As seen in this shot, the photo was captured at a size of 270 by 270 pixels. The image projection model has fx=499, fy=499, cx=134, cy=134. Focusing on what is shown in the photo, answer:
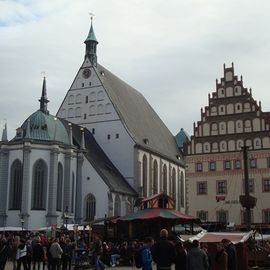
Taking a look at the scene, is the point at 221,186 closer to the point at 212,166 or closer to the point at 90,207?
the point at 212,166

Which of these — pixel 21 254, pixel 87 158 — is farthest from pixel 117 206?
pixel 21 254

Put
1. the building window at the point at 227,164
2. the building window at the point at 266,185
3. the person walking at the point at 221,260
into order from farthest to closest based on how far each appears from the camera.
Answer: the building window at the point at 227,164, the building window at the point at 266,185, the person walking at the point at 221,260

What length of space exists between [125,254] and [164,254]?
1436 centimetres

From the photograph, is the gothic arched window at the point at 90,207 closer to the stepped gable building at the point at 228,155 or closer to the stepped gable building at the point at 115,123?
the stepped gable building at the point at 115,123

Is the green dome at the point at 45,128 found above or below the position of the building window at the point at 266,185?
above

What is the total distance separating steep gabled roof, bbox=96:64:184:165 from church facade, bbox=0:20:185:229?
21cm

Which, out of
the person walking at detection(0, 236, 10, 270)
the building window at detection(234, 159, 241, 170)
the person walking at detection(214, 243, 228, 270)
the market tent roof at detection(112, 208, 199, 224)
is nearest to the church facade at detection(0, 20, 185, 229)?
the market tent roof at detection(112, 208, 199, 224)

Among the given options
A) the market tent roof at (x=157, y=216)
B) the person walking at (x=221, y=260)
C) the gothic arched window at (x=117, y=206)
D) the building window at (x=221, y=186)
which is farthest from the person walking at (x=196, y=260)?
the gothic arched window at (x=117, y=206)

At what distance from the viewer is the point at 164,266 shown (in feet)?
37.8

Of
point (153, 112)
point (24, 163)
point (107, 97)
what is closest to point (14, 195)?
point (24, 163)

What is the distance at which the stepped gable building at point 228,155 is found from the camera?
4247cm

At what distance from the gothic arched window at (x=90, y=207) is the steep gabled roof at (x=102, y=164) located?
236cm

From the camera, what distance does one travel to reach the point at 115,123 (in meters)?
58.1

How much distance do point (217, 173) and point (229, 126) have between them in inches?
169
